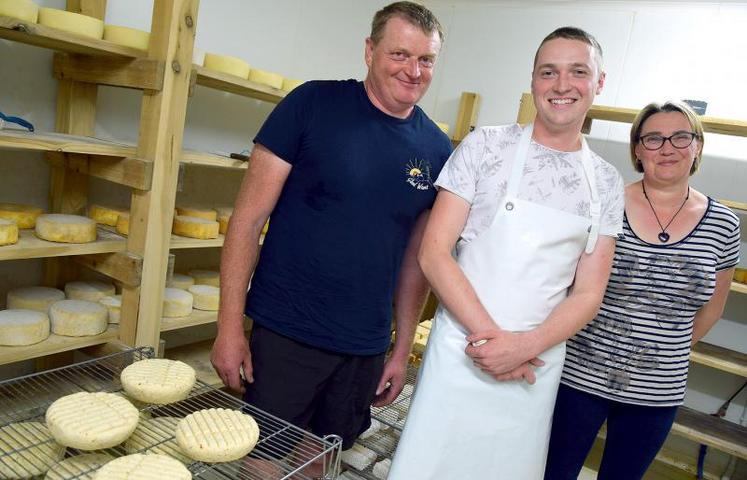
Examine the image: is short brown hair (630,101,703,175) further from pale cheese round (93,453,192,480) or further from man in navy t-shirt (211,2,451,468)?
pale cheese round (93,453,192,480)

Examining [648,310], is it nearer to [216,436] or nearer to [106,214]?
[216,436]

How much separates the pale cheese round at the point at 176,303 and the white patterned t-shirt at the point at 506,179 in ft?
4.36

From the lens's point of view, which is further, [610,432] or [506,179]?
[610,432]

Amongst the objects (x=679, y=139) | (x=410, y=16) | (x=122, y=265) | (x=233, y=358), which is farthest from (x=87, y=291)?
(x=679, y=139)

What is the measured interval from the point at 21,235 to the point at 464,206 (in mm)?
1458

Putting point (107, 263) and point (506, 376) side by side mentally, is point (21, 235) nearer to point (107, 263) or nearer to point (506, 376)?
point (107, 263)

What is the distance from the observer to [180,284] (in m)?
2.37

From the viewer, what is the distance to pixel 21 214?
1813mm

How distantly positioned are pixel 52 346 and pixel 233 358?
0.73 metres

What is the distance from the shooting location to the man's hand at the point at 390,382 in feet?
5.48

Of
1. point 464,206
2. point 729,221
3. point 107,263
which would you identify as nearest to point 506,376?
point 464,206

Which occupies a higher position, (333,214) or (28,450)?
(333,214)

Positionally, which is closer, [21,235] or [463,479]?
[463,479]

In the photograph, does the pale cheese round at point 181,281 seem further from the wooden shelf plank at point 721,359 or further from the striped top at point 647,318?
the wooden shelf plank at point 721,359
